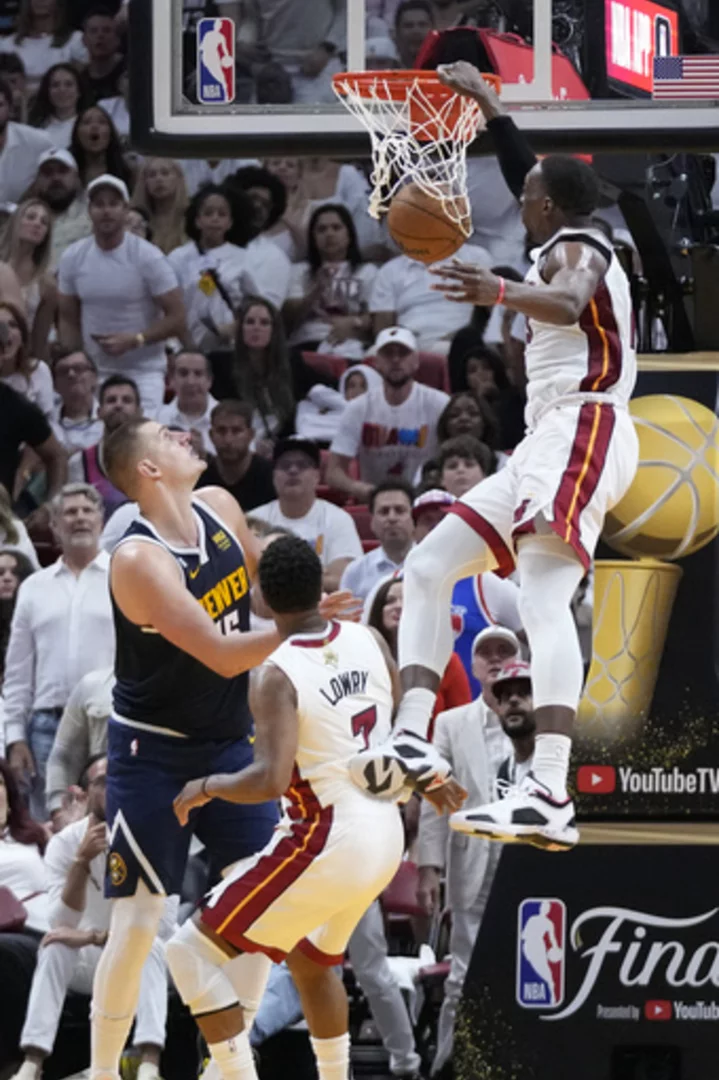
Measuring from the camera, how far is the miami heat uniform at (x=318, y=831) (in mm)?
6352

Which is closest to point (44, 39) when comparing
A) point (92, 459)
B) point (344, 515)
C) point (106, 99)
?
point (106, 99)

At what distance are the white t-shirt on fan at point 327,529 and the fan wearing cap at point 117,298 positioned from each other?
1.58 metres

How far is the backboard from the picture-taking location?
21.7ft

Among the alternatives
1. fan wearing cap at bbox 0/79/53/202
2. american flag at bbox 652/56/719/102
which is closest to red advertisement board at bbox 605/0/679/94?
american flag at bbox 652/56/719/102

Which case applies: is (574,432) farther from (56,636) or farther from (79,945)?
(56,636)

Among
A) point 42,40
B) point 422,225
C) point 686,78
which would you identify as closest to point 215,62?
point 422,225

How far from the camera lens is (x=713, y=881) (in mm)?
7000

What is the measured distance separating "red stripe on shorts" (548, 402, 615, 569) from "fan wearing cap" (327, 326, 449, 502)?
5.02 meters

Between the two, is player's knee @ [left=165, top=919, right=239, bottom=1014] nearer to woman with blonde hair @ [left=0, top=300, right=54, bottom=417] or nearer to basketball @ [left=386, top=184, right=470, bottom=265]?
basketball @ [left=386, top=184, right=470, bottom=265]

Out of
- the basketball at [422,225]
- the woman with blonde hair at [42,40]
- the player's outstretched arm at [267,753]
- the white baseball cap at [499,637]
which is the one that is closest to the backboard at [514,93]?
the basketball at [422,225]

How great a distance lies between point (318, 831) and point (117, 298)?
236 inches

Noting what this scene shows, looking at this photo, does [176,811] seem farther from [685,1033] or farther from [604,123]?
[604,123]

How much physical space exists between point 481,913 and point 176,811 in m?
1.46

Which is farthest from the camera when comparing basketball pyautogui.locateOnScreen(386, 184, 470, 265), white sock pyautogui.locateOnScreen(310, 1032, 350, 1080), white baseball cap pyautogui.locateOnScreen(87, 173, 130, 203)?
white baseball cap pyautogui.locateOnScreen(87, 173, 130, 203)
